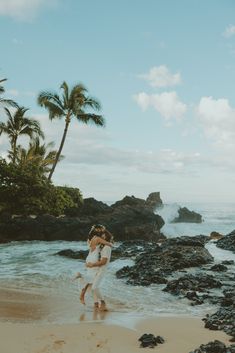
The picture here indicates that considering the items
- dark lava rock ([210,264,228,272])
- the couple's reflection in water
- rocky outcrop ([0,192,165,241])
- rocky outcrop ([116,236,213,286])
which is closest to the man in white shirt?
the couple's reflection in water

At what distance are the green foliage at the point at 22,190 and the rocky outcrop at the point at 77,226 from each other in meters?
1.95

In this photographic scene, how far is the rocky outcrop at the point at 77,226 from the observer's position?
22641mm

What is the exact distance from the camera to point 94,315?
7383 millimetres

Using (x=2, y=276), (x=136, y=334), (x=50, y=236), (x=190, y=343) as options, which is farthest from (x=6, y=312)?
(x=50, y=236)

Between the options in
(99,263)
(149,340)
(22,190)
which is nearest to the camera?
(149,340)

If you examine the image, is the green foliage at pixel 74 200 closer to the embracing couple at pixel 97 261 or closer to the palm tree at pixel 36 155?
the palm tree at pixel 36 155

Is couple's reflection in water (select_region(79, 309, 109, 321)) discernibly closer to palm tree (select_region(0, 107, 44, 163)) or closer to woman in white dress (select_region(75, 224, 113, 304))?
woman in white dress (select_region(75, 224, 113, 304))

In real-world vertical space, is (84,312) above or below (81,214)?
below

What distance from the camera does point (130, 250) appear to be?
19.2m

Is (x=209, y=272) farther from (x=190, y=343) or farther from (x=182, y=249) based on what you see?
(x=190, y=343)

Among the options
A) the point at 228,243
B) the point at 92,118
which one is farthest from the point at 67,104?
the point at 228,243

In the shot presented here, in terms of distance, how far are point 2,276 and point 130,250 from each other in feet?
27.7

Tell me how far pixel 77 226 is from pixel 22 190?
4652 mm

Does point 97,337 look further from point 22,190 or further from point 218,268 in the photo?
point 22,190
